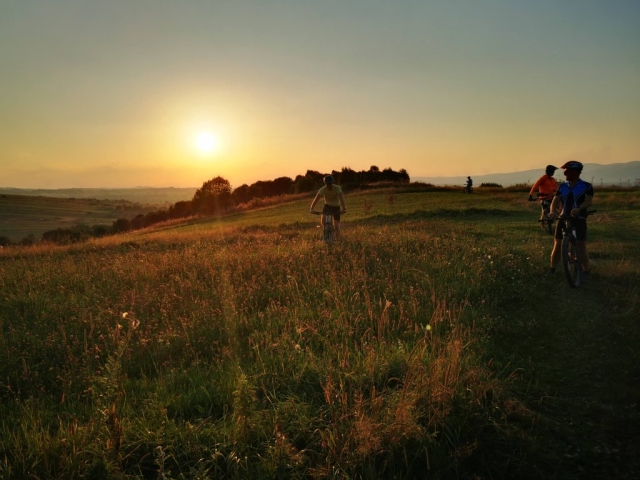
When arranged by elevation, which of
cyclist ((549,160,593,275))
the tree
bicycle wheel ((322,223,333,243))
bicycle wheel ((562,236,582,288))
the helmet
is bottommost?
bicycle wheel ((562,236,582,288))

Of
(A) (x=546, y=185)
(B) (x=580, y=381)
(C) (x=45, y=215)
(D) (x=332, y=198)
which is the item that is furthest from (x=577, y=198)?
(C) (x=45, y=215)

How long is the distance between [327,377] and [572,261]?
22.1ft

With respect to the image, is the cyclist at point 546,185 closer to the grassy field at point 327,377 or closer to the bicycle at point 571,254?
the grassy field at point 327,377

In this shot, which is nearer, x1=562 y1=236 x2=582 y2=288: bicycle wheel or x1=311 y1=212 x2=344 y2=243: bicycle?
x1=562 y1=236 x2=582 y2=288: bicycle wheel

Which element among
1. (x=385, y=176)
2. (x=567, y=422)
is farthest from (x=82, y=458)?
(x=385, y=176)

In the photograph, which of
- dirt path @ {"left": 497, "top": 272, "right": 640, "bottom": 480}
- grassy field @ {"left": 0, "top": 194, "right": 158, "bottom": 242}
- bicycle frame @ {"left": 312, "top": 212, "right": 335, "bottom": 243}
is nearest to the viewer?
dirt path @ {"left": 497, "top": 272, "right": 640, "bottom": 480}

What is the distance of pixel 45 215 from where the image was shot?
101875mm

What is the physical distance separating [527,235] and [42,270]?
16.0 m

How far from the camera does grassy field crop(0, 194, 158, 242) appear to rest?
3091 inches

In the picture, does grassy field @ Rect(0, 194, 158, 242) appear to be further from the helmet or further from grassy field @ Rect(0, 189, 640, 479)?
the helmet

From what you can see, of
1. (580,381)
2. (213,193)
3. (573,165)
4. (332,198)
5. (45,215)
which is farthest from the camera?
(45,215)

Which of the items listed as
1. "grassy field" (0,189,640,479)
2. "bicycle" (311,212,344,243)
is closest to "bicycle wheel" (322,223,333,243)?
"bicycle" (311,212,344,243)

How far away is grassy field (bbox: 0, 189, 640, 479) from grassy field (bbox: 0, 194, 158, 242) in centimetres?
7505

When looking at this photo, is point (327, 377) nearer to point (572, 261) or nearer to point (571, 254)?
point (572, 261)
